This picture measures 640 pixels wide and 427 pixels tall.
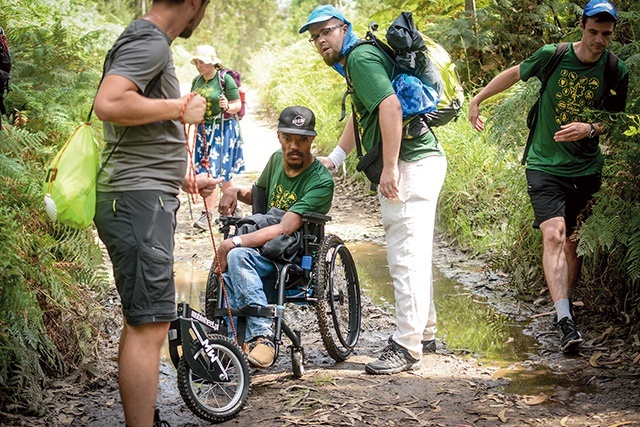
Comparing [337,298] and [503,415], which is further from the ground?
[337,298]

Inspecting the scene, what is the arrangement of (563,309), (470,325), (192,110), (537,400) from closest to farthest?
(192,110), (537,400), (563,309), (470,325)

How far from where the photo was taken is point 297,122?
182 inches

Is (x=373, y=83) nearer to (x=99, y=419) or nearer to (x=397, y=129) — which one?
(x=397, y=129)

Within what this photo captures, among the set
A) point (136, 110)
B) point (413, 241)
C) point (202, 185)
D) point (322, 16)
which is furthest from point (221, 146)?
point (136, 110)

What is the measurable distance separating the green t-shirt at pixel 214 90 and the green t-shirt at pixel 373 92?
12.6 ft

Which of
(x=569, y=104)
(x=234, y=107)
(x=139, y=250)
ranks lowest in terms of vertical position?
(x=139, y=250)

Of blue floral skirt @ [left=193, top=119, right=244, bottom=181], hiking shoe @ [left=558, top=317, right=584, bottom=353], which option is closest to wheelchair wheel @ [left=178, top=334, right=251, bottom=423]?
hiking shoe @ [left=558, top=317, right=584, bottom=353]

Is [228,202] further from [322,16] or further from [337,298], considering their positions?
[322,16]

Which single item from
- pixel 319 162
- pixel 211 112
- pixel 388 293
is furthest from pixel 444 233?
pixel 319 162

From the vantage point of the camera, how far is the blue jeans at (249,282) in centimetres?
→ 432

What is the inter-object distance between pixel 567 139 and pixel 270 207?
1.88 m

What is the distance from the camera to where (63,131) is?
217 inches

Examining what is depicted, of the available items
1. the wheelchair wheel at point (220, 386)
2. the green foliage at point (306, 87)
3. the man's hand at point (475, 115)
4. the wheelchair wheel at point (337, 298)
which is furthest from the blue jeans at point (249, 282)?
the green foliage at point (306, 87)

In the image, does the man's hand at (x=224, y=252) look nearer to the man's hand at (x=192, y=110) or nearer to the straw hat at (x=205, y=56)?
the man's hand at (x=192, y=110)
